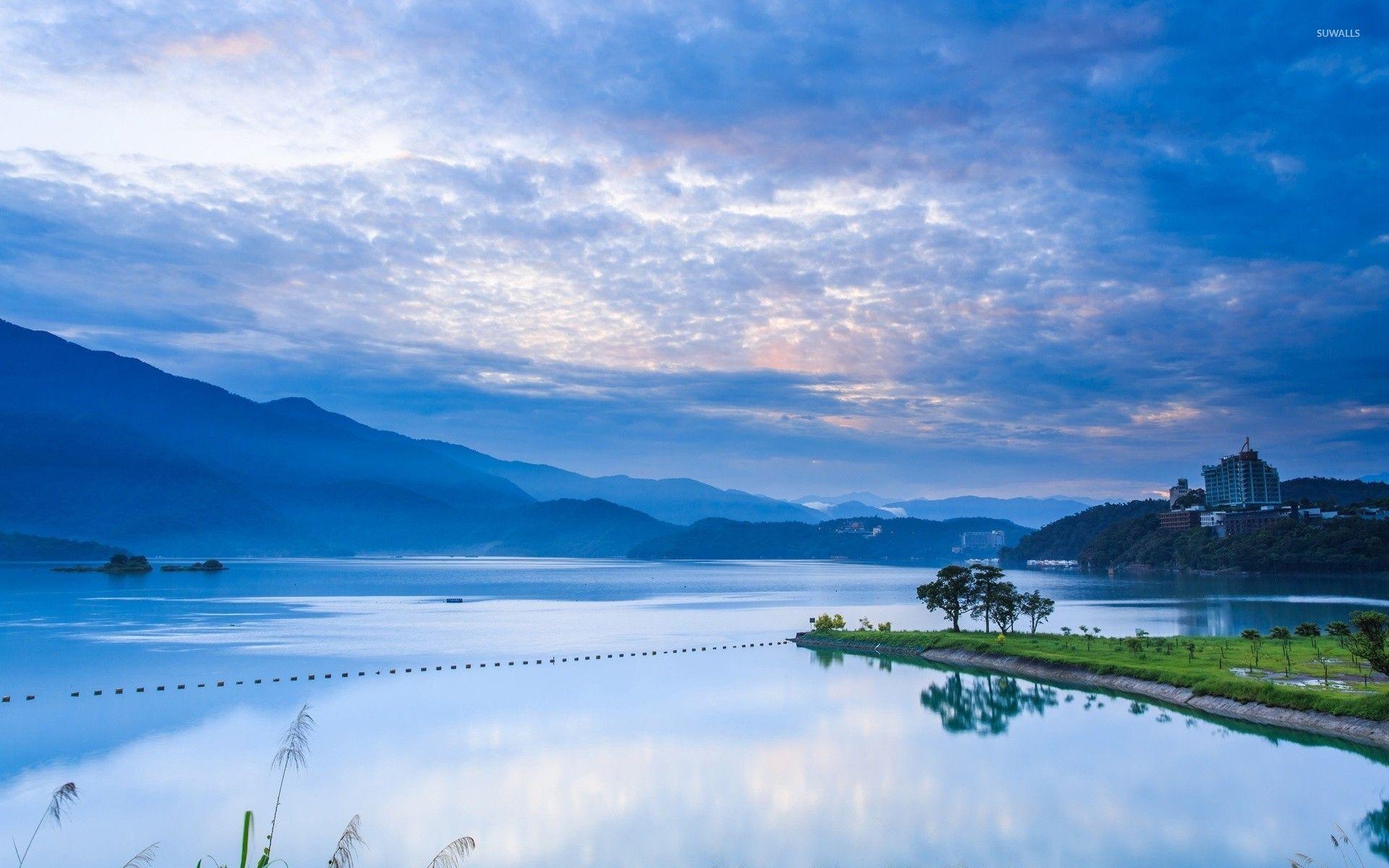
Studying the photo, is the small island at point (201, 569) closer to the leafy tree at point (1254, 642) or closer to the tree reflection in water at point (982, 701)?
the tree reflection in water at point (982, 701)

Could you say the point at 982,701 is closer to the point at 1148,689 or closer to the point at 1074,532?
the point at 1148,689

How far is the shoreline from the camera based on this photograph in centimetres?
2459

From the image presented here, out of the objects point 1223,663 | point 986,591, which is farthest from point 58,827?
point 986,591

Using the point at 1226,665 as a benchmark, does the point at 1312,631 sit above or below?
above

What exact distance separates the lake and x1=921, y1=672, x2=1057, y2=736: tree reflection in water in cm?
16

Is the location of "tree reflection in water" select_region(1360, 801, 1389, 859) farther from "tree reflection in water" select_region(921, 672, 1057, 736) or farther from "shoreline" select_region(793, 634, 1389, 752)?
"tree reflection in water" select_region(921, 672, 1057, 736)

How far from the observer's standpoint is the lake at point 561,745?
59.2 feet

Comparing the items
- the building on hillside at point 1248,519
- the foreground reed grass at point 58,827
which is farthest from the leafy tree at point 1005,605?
the building on hillside at point 1248,519

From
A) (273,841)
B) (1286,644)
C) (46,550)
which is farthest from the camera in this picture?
(46,550)

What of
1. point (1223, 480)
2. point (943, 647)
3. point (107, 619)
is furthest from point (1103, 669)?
point (1223, 480)

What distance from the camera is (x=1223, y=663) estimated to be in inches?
1325

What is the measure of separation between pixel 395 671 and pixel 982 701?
23.2 m

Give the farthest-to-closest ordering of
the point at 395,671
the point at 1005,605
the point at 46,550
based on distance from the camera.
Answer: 1. the point at 46,550
2. the point at 1005,605
3. the point at 395,671

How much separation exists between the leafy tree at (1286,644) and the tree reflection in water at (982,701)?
722 centimetres
